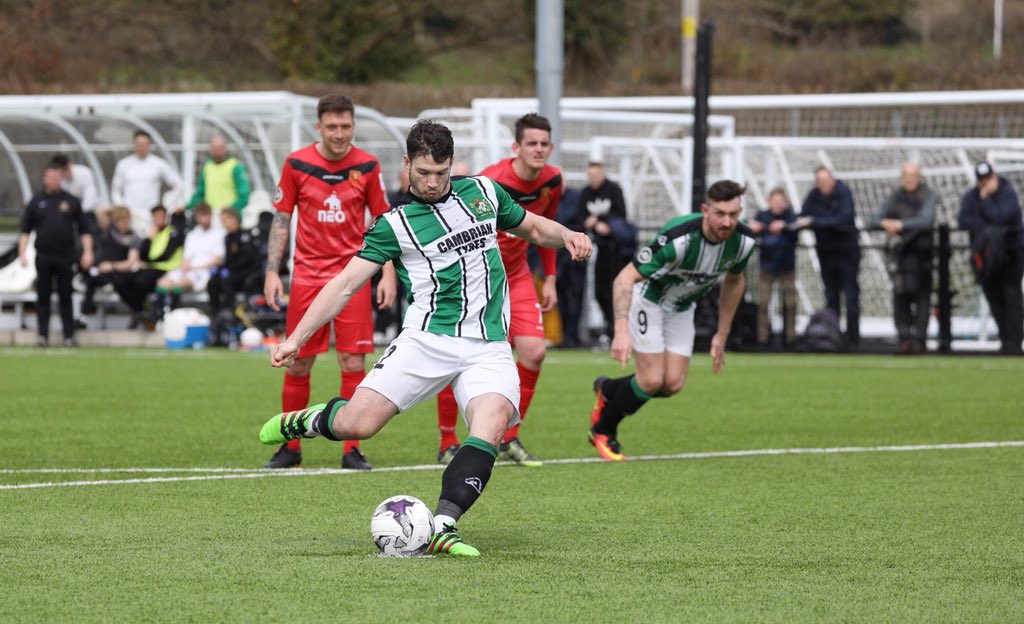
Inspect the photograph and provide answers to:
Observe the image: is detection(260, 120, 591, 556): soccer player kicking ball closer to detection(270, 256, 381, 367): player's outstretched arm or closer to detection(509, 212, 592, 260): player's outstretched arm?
detection(270, 256, 381, 367): player's outstretched arm

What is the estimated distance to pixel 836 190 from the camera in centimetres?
1859

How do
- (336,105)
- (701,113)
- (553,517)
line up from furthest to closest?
(701,113), (336,105), (553,517)

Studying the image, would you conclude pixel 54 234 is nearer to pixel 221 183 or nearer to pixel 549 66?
pixel 221 183

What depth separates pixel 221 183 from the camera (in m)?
19.5

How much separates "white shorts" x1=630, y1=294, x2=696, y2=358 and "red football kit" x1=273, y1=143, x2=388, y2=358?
1833mm

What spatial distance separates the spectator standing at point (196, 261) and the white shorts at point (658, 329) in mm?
10118

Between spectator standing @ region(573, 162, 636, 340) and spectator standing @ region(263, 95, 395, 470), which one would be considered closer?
spectator standing @ region(263, 95, 395, 470)

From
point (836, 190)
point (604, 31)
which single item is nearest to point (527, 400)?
point (836, 190)

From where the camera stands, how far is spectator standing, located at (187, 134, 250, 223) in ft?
63.4

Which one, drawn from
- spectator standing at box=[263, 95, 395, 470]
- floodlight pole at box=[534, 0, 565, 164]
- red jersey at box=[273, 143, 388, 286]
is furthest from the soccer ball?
floodlight pole at box=[534, 0, 565, 164]

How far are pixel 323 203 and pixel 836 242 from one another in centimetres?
1042

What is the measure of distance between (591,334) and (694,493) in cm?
1203

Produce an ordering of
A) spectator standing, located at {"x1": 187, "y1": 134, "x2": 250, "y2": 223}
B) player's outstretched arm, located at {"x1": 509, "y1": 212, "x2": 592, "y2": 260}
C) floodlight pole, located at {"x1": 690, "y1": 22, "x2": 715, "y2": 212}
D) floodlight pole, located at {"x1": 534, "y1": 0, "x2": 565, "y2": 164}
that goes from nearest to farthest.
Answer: player's outstretched arm, located at {"x1": 509, "y1": 212, "x2": 592, "y2": 260} → floodlight pole, located at {"x1": 690, "y1": 22, "x2": 715, "y2": 212} → floodlight pole, located at {"x1": 534, "y1": 0, "x2": 565, "y2": 164} → spectator standing, located at {"x1": 187, "y1": 134, "x2": 250, "y2": 223}

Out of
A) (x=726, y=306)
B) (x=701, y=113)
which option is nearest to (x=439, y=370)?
(x=726, y=306)
